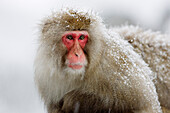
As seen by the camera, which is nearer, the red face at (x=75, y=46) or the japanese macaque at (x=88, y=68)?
the red face at (x=75, y=46)

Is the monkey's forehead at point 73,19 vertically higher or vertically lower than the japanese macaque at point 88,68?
higher

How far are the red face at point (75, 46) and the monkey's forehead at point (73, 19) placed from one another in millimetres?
92

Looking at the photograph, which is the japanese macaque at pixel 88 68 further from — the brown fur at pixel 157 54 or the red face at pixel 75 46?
the brown fur at pixel 157 54

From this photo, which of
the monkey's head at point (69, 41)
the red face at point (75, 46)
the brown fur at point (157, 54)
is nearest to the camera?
the red face at point (75, 46)

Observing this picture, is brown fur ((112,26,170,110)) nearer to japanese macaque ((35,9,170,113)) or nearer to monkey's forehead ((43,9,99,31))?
japanese macaque ((35,9,170,113))

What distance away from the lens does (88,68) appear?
3604 millimetres

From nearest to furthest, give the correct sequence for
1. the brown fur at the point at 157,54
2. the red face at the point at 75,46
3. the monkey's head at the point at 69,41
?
the red face at the point at 75,46 < the monkey's head at the point at 69,41 < the brown fur at the point at 157,54

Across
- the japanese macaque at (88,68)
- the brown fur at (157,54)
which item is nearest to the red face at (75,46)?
the japanese macaque at (88,68)

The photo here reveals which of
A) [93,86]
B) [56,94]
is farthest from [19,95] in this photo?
[93,86]

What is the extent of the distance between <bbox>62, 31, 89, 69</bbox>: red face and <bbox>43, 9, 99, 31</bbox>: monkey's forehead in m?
0.09

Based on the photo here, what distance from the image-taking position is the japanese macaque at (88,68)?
11.6 ft

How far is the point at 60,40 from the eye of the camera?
3.59 metres

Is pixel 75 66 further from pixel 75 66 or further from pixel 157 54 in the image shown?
pixel 157 54

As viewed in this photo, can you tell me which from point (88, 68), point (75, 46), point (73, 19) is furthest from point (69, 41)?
point (88, 68)
